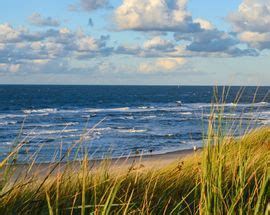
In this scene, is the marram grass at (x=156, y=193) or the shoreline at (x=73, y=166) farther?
the shoreline at (x=73, y=166)

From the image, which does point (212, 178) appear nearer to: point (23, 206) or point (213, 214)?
point (213, 214)

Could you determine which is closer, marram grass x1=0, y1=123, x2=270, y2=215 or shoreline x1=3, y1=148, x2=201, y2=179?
marram grass x1=0, y1=123, x2=270, y2=215

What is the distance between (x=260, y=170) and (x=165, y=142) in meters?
23.1

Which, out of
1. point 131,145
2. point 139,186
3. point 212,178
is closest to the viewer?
point 212,178

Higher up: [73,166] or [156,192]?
[73,166]

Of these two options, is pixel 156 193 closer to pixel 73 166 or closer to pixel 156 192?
pixel 156 192

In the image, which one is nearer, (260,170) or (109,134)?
(260,170)

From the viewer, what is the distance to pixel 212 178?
3.49m

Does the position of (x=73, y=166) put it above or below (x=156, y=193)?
above

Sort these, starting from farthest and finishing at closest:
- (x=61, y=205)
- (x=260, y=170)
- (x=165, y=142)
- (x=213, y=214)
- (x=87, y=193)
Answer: (x=165, y=142) → (x=260, y=170) → (x=87, y=193) → (x=61, y=205) → (x=213, y=214)

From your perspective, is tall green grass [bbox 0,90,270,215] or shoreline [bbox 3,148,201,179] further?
shoreline [bbox 3,148,201,179]

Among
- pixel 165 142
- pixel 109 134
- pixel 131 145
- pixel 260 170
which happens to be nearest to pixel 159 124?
pixel 109 134

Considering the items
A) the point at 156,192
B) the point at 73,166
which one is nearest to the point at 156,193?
the point at 156,192

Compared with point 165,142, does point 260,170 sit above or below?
above
